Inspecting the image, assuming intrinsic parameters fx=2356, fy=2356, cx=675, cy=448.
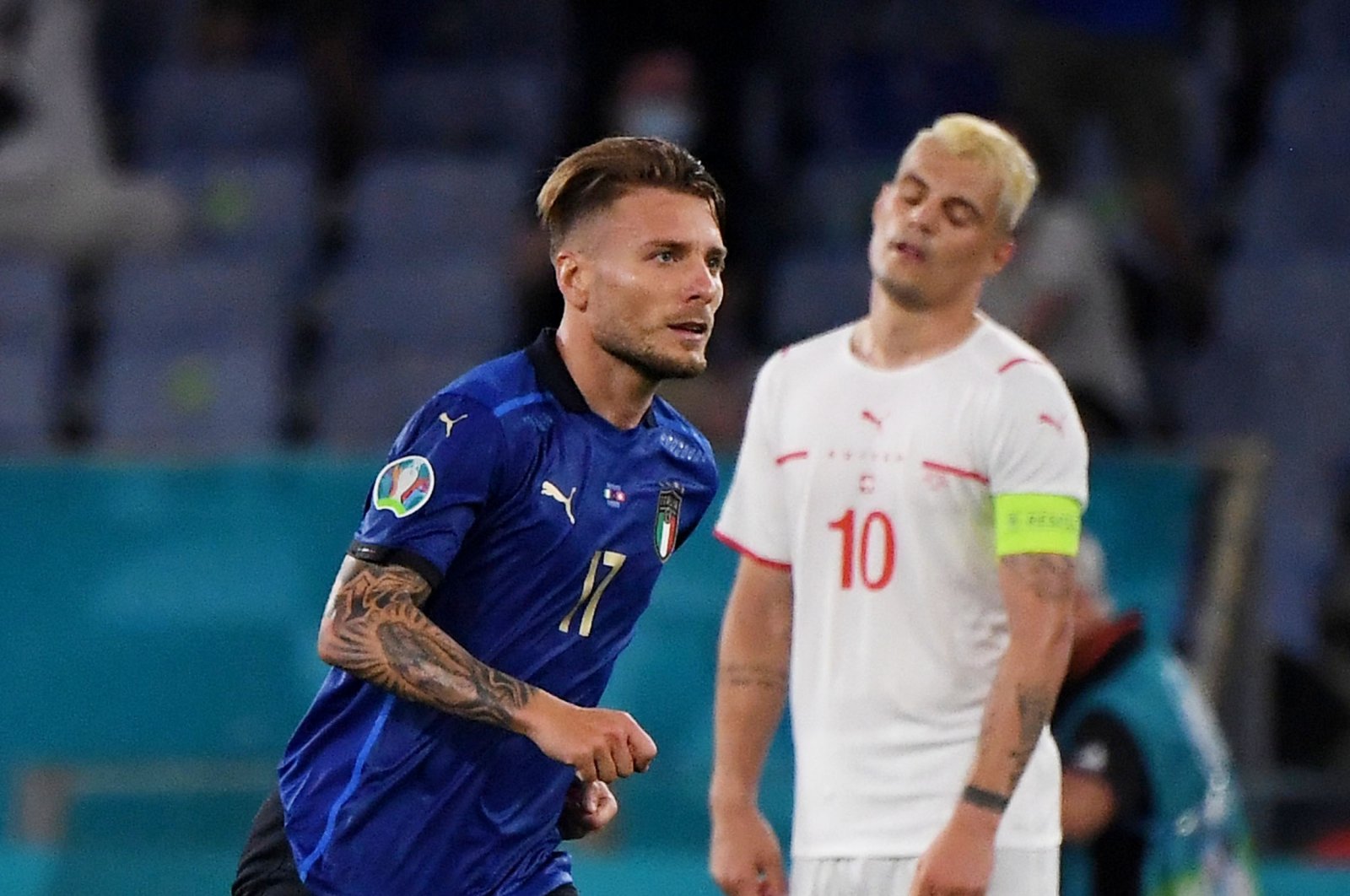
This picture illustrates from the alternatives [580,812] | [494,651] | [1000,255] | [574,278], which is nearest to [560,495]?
[494,651]

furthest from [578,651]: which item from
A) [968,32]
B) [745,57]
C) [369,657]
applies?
[968,32]

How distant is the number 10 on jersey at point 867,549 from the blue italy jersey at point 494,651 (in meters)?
0.62

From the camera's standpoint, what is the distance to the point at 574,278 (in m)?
3.54

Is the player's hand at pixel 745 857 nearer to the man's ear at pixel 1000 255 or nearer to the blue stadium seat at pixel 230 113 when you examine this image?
the man's ear at pixel 1000 255

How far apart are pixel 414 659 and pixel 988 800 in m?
1.12

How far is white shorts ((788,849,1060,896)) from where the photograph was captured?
3963 mm

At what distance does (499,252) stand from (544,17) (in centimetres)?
141

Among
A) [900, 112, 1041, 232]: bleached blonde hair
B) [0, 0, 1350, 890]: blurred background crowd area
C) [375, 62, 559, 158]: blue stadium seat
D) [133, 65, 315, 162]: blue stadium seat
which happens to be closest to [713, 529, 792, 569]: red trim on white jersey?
[900, 112, 1041, 232]: bleached blonde hair

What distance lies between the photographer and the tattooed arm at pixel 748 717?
162 inches

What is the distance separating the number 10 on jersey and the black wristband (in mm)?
411

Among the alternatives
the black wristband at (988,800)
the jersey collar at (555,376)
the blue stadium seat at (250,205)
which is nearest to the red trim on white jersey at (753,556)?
the black wristband at (988,800)

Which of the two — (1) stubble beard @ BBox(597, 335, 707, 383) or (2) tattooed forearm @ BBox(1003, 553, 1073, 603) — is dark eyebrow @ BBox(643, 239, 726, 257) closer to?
(1) stubble beard @ BBox(597, 335, 707, 383)

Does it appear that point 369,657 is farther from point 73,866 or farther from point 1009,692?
point 73,866

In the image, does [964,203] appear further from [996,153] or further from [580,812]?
[580,812]
